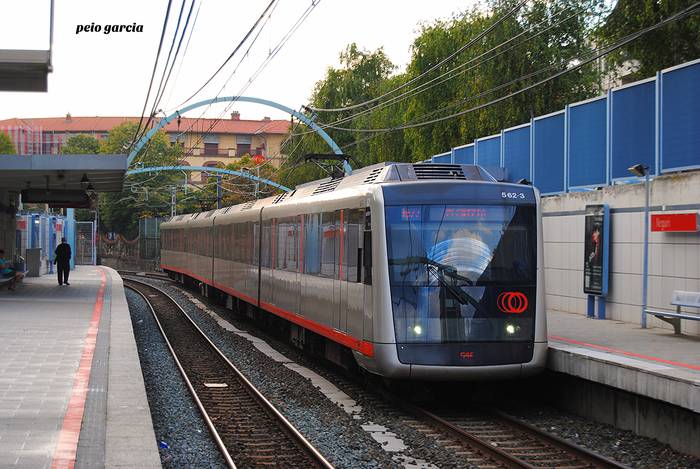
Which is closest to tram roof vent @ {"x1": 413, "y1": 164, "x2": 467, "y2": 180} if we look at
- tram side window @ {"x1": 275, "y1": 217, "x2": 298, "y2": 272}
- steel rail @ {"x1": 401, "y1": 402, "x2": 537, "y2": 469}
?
steel rail @ {"x1": 401, "y1": 402, "x2": 537, "y2": 469}

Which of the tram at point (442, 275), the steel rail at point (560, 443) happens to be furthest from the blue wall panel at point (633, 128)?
the steel rail at point (560, 443)

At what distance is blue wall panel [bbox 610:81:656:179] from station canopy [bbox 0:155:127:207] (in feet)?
40.8

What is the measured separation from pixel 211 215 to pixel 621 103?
16792mm

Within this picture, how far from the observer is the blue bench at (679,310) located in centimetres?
1361

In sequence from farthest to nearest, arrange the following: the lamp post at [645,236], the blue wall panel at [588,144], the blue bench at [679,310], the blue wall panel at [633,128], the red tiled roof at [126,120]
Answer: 1. the red tiled roof at [126,120]
2. the blue wall panel at [588,144]
3. the blue wall panel at [633,128]
4. the lamp post at [645,236]
5. the blue bench at [679,310]

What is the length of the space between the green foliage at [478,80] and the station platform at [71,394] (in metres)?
12.7

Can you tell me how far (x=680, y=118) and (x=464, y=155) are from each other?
9694 mm

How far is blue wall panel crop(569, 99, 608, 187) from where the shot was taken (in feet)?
57.5

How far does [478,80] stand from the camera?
121 ft

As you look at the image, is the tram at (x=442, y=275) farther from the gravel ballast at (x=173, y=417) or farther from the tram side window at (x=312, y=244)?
the gravel ballast at (x=173, y=417)

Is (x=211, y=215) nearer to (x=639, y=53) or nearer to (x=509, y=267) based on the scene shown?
(x=639, y=53)

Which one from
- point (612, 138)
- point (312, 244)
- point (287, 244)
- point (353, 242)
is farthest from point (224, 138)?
point (353, 242)

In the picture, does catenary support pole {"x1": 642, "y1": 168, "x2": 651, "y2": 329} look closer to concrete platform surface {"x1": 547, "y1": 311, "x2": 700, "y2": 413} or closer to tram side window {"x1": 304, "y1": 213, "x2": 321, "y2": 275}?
concrete platform surface {"x1": 547, "y1": 311, "x2": 700, "y2": 413}

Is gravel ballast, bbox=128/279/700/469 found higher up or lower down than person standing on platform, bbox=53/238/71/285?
lower down
